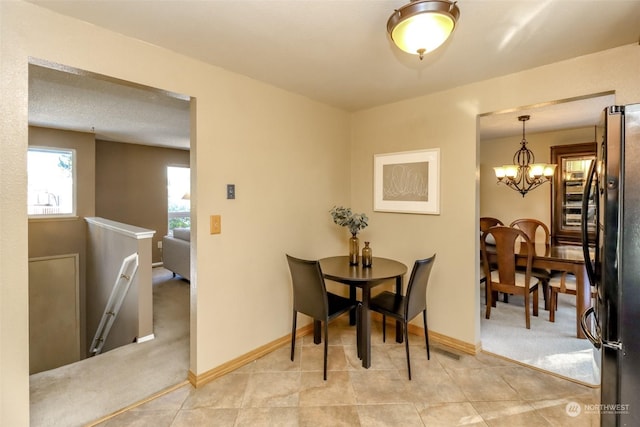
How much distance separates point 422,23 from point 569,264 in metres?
Answer: 2.79

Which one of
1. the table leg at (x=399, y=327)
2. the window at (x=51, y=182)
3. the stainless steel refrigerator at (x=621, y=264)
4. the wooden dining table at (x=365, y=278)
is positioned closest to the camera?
the stainless steel refrigerator at (x=621, y=264)

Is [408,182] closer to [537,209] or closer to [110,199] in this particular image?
[537,209]

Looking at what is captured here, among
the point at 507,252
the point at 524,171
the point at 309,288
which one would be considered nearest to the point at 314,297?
the point at 309,288

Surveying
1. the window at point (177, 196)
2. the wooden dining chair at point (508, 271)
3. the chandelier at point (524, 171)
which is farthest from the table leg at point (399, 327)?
the window at point (177, 196)

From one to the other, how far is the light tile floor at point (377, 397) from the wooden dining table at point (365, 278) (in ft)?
0.77

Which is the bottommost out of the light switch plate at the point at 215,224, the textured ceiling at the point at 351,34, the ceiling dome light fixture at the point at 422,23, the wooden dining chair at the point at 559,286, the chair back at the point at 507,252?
the wooden dining chair at the point at 559,286

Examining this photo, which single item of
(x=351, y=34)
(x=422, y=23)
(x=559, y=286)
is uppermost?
(x=351, y=34)

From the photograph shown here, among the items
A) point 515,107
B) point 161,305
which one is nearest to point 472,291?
point 515,107

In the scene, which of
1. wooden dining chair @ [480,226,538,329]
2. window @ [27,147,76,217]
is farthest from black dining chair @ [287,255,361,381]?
window @ [27,147,76,217]

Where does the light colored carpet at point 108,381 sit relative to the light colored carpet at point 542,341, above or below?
below

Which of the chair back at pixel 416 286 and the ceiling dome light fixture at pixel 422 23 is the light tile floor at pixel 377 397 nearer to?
the chair back at pixel 416 286

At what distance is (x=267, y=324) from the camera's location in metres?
2.65

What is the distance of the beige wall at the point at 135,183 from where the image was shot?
5.52 meters

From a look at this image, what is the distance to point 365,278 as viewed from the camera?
231 centimetres
